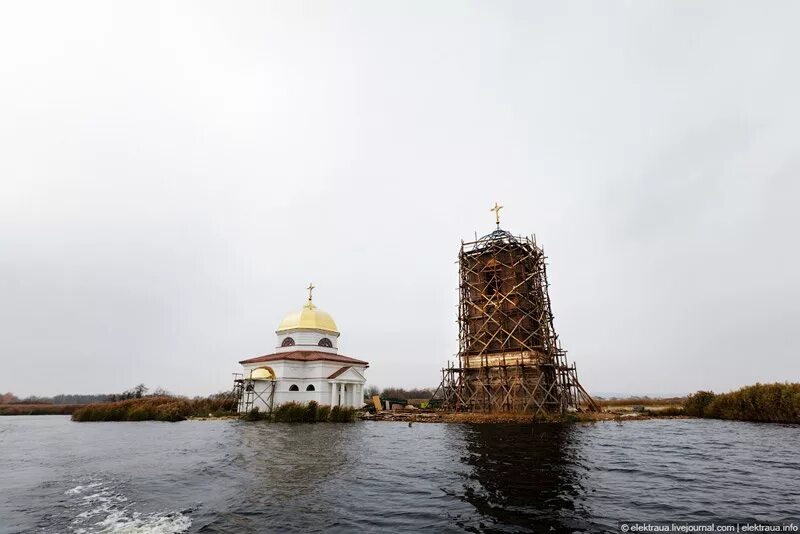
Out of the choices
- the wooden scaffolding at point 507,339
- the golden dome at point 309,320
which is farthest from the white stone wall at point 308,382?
the wooden scaffolding at point 507,339

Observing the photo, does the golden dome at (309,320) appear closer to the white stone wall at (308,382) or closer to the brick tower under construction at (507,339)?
the white stone wall at (308,382)

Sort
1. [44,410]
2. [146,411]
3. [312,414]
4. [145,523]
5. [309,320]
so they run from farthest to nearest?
[44,410] < [309,320] < [146,411] < [312,414] < [145,523]

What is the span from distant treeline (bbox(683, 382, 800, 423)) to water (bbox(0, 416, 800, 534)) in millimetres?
5490

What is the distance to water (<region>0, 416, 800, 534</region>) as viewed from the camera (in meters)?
9.56

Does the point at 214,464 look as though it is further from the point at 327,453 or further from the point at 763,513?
the point at 763,513

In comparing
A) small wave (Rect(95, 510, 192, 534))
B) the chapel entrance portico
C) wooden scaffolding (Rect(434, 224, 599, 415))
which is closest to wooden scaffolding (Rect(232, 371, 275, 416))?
the chapel entrance portico

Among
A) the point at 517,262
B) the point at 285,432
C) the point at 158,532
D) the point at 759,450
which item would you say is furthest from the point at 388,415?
the point at 158,532

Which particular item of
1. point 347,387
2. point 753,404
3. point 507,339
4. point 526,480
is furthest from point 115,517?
point 753,404

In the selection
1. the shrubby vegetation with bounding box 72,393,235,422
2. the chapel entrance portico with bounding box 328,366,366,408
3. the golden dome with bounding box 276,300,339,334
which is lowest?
the shrubby vegetation with bounding box 72,393,235,422

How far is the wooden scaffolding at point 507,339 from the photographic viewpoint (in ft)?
118

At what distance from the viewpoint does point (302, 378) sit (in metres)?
44.2

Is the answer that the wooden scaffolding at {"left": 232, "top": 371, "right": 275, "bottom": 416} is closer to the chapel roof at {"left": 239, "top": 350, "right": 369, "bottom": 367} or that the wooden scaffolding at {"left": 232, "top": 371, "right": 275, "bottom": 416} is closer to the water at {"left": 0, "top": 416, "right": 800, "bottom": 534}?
the chapel roof at {"left": 239, "top": 350, "right": 369, "bottom": 367}

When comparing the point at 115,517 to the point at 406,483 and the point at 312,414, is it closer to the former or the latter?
the point at 406,483

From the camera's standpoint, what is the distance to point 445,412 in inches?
1517
